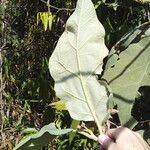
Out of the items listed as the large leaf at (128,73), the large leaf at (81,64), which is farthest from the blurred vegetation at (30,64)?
the large leaf at (81,64)

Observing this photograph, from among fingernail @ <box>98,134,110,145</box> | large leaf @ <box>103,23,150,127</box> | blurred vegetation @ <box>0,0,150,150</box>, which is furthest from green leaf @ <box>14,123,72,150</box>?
blurred vegetation @ <box>0,0,150,150</box>

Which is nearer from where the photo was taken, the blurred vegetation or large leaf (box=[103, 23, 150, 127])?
large leaf (box=[103, 23, 150, 127])

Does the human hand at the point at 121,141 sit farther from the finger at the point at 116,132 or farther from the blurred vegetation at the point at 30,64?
the blurred vegetation at the point at 30,64

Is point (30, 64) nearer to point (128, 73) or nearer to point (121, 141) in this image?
point (128, 73)

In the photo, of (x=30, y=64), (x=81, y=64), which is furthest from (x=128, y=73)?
(x=30, y=64)

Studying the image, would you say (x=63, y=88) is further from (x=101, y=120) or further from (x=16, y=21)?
(x=16, y=21)

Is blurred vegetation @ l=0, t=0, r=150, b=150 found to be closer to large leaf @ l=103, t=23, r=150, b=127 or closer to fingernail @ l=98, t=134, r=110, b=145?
large leaf @ l=103, t=23, r=150, b=127

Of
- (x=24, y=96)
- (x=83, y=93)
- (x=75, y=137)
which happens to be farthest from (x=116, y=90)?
(x=24, y=96)
